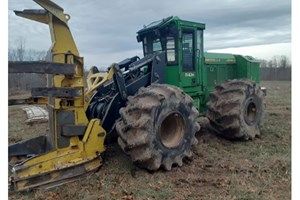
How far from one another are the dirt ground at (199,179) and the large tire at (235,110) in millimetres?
507

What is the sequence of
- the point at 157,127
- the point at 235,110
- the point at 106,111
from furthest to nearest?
the point at 235,110
the point at 106,111
the point at 157,127

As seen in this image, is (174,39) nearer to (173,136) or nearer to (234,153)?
(173,136)

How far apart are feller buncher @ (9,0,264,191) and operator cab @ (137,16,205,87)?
0.02 m

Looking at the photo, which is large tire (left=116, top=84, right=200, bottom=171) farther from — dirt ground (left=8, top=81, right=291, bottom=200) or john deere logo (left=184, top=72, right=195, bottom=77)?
john deere logo (left=184, top=72, right=195, bottom=77)

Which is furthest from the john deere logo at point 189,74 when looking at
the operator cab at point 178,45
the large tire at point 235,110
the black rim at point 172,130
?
the black rim at point 172,130

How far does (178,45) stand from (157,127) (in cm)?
229

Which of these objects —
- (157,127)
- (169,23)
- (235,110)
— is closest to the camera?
(157,127)

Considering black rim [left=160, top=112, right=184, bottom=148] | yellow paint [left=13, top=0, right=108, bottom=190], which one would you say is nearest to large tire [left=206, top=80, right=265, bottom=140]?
black rim [left=160, top=112, right=184, bottom=148]

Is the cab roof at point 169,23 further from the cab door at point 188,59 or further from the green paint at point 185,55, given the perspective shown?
the cab door at point 188,59

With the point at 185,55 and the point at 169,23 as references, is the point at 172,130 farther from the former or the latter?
Result: the point at 169,23

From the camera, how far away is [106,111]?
5.44 m

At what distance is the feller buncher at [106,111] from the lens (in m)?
4.53

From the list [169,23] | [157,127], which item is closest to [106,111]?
[157,127]

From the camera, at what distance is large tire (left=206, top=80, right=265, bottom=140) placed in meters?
6.79
